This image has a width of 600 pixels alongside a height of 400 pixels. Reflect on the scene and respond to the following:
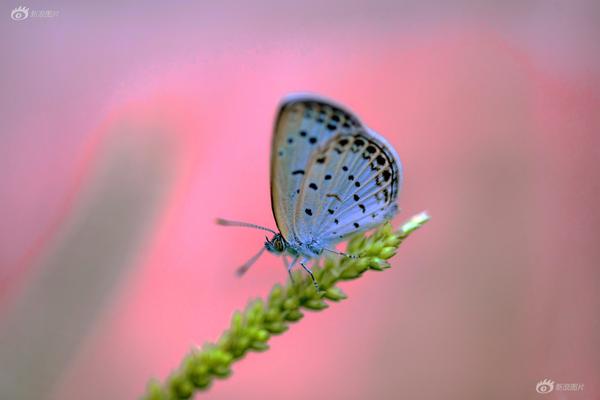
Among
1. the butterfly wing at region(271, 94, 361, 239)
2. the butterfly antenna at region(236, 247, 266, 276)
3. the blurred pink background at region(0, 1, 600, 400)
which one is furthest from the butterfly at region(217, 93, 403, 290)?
the blurred pink background at region(0, 1, 600, 400)

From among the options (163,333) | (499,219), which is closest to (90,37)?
(163,333)

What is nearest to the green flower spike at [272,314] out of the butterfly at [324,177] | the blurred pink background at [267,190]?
the butterfly at [324,177]

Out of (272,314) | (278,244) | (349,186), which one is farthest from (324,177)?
(272,314)

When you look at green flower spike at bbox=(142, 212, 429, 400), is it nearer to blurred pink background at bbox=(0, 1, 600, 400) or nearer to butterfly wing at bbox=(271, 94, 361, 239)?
butterfly wing at bbox=(271, 94, 361, 239)

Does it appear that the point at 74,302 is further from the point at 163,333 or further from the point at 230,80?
the point at 230,80

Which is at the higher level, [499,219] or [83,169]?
[83,169]

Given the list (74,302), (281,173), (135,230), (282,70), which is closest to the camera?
(281,173)
